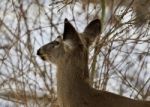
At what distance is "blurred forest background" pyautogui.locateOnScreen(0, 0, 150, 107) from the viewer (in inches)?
244

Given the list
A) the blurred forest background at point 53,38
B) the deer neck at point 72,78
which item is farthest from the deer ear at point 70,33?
the blurred forest background at point 53,38

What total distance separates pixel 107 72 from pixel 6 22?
1.25m

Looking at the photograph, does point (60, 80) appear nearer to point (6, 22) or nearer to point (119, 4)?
point (119, 4)

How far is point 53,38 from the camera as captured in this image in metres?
6.60

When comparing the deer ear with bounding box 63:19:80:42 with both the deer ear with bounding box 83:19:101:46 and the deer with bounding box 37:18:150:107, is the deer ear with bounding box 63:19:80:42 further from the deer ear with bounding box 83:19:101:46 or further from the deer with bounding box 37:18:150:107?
the deer ear with bounding box 83:19:101:46

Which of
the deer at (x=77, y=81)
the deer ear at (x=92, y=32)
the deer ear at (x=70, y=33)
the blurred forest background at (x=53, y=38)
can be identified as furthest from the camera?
the blurred forest background at (x=53, y=38)

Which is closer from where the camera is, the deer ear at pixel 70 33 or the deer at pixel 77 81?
the deer ear at pixel 70 33

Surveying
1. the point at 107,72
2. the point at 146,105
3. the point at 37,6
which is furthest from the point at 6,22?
the point at 146,105

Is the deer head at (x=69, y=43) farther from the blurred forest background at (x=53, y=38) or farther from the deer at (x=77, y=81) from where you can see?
the blurred forest background at (x=53, y=38)

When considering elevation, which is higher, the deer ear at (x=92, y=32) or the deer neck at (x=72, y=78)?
the deer ear at (x=92, y=32)

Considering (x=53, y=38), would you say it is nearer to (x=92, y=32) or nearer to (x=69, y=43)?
(x=92, y=32)

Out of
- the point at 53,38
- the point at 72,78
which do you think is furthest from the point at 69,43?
the point at 53,38

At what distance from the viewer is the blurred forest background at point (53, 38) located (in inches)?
244

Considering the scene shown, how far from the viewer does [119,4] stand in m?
6.04
